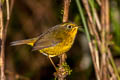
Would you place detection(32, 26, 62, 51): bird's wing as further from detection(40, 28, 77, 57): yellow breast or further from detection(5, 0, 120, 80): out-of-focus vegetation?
detection(5, 0, 120, 80): out-of-focus vegetation

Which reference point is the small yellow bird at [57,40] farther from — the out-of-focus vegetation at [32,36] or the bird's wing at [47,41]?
the out-of-focus vegetation at [32,36]

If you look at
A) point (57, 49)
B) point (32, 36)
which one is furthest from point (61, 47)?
point (32, 36)

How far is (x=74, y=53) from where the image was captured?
5191 millimetres

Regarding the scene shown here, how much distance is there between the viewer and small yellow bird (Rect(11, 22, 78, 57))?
3.42 metres

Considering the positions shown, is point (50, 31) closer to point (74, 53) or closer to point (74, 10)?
point (74, 10)

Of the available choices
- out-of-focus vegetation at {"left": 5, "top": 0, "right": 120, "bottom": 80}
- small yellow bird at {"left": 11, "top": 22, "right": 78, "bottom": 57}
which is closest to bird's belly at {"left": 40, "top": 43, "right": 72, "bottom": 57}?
small yellow bird at {"left": 11, "top": 22, "right": 78, "bottom": 57}

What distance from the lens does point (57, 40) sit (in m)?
3.54

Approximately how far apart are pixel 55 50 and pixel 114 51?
4.82 ft

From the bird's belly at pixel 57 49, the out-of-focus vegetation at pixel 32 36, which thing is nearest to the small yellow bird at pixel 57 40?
the bird's belly at pixel 57 49

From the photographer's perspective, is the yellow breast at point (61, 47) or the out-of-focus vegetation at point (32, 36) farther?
the out-of-focus vegetation at point (32, 36)

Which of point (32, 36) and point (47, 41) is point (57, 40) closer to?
point (47, 41)

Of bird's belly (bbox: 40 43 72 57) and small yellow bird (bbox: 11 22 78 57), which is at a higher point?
small yellow bird (bbox: 11 22 78 57)

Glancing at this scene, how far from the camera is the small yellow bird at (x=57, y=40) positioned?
A: 3.42 metres

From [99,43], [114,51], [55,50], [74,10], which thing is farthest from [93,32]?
[114,51]
